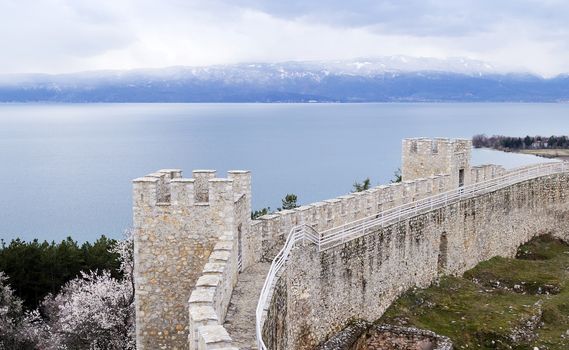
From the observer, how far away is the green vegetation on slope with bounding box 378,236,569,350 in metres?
18.9

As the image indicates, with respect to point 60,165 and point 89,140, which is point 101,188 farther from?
point 89,140

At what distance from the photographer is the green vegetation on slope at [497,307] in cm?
1888

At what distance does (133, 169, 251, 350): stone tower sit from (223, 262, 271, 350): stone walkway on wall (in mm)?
1063

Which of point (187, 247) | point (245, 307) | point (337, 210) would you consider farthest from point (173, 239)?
point (337, 210)

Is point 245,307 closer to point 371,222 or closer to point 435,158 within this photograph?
point 371,222

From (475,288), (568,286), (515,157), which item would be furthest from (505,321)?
(515,157)

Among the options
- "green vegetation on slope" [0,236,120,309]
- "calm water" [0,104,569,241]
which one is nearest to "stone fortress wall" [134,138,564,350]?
"green vegetation on slope" [0,236,120,309]

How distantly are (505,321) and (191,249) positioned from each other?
11370 millimetres

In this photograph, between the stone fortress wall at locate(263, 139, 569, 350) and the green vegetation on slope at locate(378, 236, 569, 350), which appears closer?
the stone fortress wall at locate(263, 139, 569, 350)

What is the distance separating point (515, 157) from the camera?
112 meters

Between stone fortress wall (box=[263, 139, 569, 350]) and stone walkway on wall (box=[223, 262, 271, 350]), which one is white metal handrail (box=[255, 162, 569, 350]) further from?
stone walkway on wall (box=[223, 262, 271, 350])

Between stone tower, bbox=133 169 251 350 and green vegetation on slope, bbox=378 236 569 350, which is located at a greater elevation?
stone tower, bbox=133 169 251 350

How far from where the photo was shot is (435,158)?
86.6ft

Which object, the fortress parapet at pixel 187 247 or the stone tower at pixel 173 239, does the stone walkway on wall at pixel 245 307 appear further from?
the stone tower at pixel 173 239
